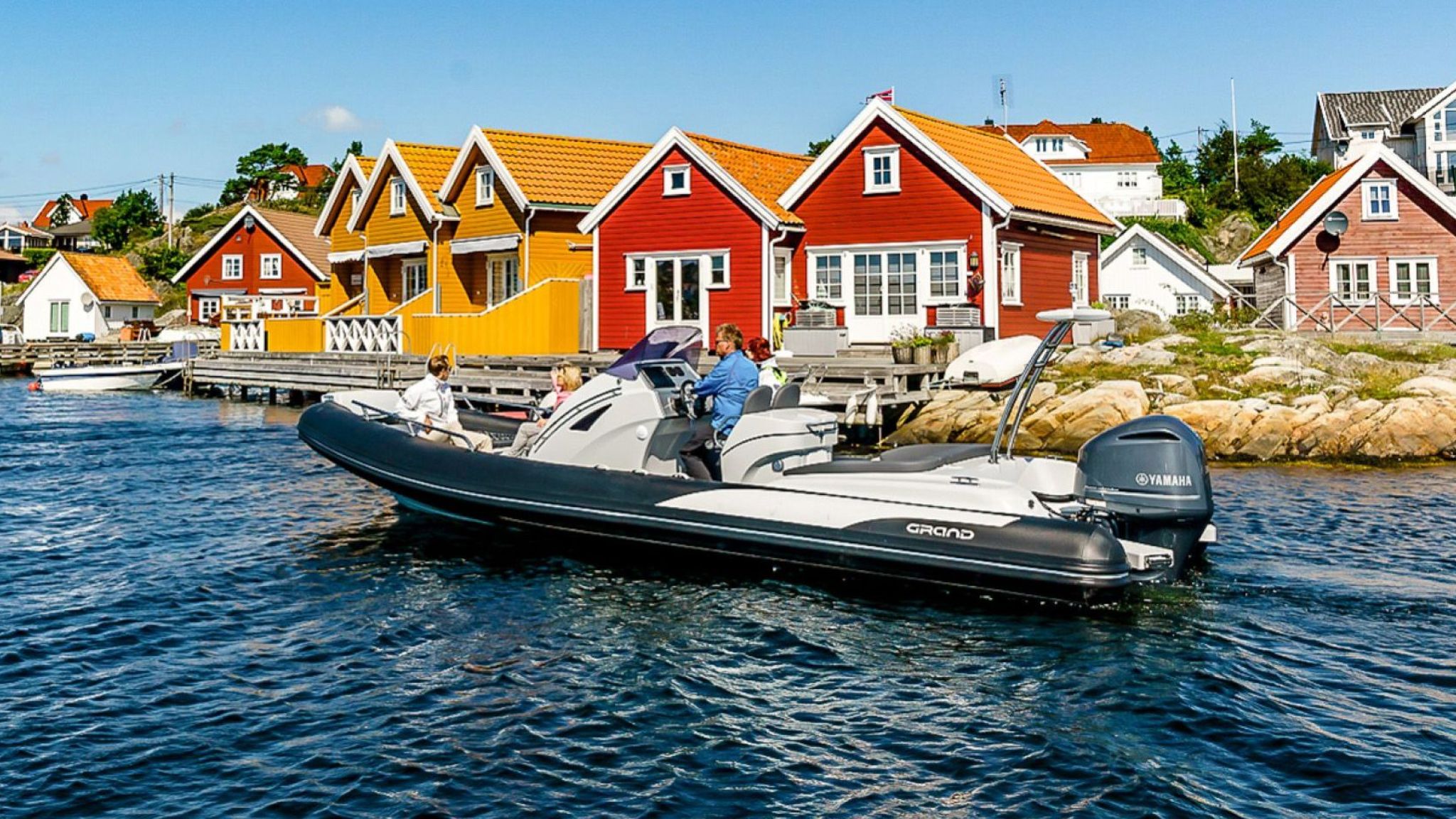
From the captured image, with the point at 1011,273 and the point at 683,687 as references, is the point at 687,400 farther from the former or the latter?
the point at 1011,273

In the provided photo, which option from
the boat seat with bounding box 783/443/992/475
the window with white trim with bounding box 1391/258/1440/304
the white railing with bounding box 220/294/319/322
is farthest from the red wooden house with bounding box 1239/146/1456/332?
the white railing with bounding box 220/294/319/322

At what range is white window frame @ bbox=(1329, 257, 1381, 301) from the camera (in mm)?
33094

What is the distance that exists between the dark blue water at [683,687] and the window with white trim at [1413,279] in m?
23.3

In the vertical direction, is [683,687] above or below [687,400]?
below

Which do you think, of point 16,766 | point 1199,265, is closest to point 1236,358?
point 16,766

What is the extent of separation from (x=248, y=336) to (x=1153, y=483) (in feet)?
108

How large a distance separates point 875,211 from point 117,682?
2102 cm

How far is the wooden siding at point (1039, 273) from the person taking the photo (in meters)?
26.4

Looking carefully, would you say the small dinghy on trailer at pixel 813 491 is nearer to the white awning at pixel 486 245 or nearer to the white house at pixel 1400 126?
the white awning at pixel 486 245

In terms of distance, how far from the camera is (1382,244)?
108ft

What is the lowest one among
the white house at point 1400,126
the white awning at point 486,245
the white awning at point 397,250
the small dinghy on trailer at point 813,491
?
the small dinghy on trailer at point 813,491

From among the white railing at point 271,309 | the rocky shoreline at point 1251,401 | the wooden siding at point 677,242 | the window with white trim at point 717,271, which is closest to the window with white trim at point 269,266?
the white railing at point 271,309

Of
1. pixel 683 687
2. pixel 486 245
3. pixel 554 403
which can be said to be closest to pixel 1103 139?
pixel 486 245

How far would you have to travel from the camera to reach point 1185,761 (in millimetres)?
6449
